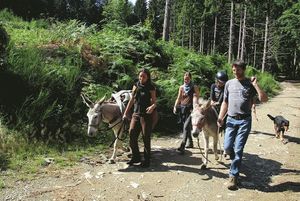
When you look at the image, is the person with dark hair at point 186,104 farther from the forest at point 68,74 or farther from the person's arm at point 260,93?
the person's arm at point 260,93

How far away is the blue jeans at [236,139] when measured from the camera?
7438 mm

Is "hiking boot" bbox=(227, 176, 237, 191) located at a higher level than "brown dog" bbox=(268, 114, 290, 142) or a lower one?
lower

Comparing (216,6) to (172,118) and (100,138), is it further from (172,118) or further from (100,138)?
(100,138)

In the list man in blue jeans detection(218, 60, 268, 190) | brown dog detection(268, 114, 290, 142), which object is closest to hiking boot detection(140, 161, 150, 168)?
man in blue jeans detection(218, 60, 268, 190)

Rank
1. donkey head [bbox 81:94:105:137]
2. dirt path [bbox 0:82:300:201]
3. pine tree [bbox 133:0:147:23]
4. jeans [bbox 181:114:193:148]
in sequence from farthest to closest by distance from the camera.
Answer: pine tree [bbox 133:0:147:23] → jeans [bbox 181:114:193:148] → donkey head [bbox 81:94:105:137] → dirt path [bbox 0:82:300:201]

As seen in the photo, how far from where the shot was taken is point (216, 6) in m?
45.8

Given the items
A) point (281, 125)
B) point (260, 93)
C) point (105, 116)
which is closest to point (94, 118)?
point (105, 116)

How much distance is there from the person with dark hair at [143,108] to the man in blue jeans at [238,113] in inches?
71.0

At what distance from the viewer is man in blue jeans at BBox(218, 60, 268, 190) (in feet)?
24.4

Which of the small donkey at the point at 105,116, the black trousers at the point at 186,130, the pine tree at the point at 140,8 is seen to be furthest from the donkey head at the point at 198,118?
the pine tree at the point at 140,8

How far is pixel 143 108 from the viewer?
869cm

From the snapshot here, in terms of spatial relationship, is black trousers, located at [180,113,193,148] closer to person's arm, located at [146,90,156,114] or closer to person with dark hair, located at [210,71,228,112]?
person with dark hair, located at [210,71,228,112]

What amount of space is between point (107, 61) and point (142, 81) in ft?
20.2

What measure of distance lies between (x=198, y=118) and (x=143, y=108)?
1.27 metres
